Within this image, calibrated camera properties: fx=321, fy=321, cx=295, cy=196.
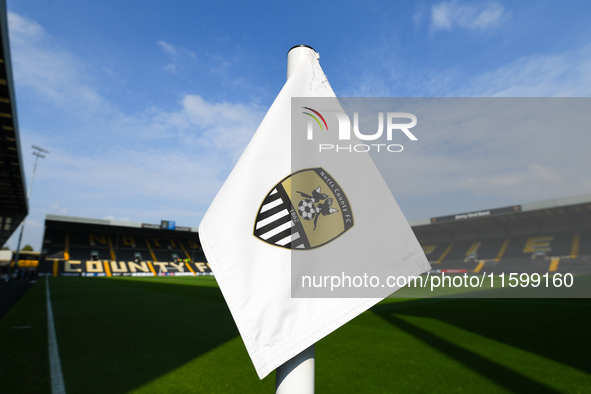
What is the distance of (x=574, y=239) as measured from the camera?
34719mm

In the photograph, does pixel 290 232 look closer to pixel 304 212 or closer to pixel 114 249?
pixel 304 212

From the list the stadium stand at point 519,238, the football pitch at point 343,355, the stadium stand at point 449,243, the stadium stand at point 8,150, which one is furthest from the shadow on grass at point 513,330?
the stadium stand at point 449,243

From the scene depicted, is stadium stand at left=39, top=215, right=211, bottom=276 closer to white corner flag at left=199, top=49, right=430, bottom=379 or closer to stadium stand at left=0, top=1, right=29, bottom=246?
stadium stand at left=0, top=1, right=29, bottom=246

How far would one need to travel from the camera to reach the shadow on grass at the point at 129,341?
4.11 m

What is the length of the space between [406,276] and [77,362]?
531 cm

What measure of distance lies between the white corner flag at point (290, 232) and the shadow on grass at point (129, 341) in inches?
134

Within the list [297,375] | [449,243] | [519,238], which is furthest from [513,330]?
[449,243]

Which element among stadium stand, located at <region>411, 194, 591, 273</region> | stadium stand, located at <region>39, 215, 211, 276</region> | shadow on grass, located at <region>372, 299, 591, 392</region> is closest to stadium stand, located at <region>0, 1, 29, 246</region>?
stadium stand, located at <region>39, 215, 211, 276</region>

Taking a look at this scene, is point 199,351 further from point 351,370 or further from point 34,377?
point 351,370

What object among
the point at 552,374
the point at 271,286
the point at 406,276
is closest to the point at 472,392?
the point at 552,374

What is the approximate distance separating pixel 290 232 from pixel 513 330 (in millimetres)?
7352

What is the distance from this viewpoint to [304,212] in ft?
4.68

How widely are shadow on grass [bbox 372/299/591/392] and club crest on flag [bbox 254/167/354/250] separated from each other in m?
3.67

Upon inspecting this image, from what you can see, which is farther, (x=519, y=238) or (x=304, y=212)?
(x=519, y=238)
